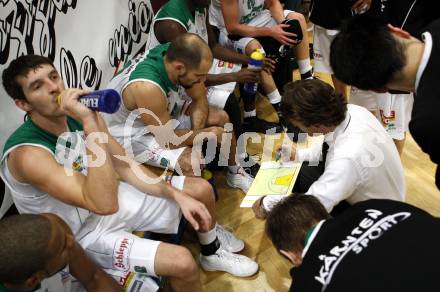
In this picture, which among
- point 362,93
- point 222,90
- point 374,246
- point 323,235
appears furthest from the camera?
point 222,90

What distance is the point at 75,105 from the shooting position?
155 centimetres

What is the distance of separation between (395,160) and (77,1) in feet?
6.15

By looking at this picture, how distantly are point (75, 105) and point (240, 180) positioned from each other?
4.53 ft

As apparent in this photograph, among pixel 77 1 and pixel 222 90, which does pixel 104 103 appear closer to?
pixel 77 1

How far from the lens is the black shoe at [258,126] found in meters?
3.24

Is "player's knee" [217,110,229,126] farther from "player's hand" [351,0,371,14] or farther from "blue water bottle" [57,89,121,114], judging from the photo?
"blue water bottle" [57,89,121,114]

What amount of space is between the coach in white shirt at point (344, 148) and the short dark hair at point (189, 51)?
58cm

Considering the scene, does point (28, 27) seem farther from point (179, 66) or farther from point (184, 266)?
point (184, 266)

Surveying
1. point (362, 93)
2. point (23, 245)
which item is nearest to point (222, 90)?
point (362, 93)

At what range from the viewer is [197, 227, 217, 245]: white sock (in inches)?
82.0

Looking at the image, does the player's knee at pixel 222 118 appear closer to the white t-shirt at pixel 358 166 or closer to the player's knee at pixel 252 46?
the player's knee at pixel 252 46

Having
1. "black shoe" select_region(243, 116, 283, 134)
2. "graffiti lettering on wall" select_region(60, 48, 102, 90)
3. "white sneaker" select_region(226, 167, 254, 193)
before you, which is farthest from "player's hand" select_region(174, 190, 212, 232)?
"black shoe" select_region(243, 116, 283, 134)

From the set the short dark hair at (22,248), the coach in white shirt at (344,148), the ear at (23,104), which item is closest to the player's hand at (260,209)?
the coach in white shirt at (344,148)

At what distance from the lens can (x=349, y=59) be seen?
4.63 feet
